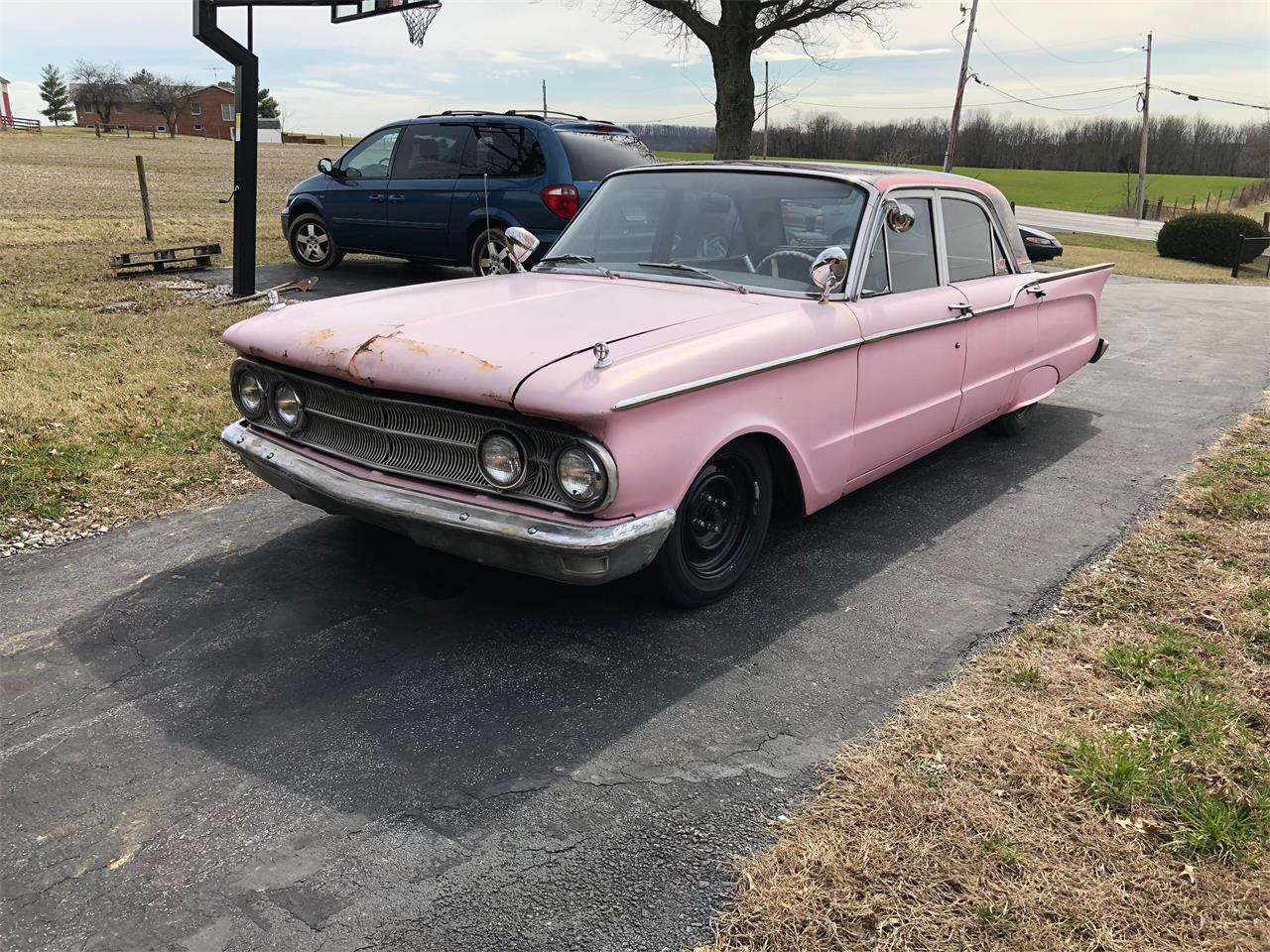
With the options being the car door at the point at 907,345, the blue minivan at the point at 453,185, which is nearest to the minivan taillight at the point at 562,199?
the blue minivan at the point at 453,185

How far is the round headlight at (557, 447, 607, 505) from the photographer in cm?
309

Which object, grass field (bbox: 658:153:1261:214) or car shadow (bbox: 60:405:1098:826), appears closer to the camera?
car shadow (bbox: 60:405:1098:826)

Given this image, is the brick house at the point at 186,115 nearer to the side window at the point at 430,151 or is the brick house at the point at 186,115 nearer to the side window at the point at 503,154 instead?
the side window at the point at 430,151

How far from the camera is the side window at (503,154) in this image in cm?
1015

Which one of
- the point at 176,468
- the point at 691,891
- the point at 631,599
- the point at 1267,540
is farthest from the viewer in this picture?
the point at 176,468

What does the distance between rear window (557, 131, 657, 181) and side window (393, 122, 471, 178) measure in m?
1.35

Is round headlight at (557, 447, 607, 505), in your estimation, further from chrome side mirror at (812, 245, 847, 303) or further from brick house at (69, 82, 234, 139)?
brick house at (69, 82, 234, 139)

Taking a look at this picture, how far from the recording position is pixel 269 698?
125 inches

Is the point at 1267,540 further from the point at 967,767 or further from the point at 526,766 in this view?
the point at 526,766

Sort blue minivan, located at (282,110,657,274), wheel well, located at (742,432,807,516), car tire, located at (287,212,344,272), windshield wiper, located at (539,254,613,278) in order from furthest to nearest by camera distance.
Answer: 1. car tire, located at (287,212,344,272)
2. blue minivan, located at (282,110,657,274)
3. windshield wiper, located at (539,254,613,278)
4. wheel well, located at (742,432,807,516)

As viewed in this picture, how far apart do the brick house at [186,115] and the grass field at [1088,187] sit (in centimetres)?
7407

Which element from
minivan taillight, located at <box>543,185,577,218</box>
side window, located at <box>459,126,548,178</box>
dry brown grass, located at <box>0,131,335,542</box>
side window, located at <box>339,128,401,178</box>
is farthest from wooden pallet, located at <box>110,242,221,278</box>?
minivan taillight, located at <box>543,185,577,218</box>

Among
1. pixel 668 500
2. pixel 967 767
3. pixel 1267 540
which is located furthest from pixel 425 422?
pixel 1267 540

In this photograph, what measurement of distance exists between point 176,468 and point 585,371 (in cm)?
321
